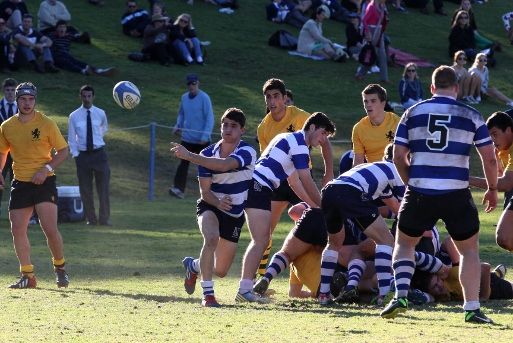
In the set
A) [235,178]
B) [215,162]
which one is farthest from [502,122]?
[215,162]

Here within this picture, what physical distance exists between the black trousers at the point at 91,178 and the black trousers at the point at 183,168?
8.61 ft

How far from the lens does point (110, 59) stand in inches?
1006

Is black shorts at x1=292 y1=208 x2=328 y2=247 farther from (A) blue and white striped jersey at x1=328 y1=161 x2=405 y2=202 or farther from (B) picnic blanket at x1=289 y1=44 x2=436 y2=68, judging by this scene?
(B) picnic blanket at x1=289 y1=44 x2=436 y2=68

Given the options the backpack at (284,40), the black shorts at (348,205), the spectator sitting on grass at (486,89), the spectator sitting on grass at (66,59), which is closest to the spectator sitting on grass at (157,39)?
the spectator sitting on grass at (66,59)

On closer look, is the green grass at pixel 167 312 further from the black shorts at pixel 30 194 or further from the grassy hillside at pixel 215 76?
the grassy hillside at pixel 215 76

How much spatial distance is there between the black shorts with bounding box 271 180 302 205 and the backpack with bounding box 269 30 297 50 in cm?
1948

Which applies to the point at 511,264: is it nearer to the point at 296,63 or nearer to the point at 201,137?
the point at 201,137

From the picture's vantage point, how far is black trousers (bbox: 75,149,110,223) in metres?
15.1

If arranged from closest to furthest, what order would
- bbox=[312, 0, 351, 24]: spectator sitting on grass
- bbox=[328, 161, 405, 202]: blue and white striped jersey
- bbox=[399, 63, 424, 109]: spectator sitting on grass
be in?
bbox=[328, 161, 405, 202]: blue and white striped jersey
bbox=[399, 63, 424, 109]: spectator sitting on grass
bbox=[312, 0, 351, 24]: spectator sitting on grass

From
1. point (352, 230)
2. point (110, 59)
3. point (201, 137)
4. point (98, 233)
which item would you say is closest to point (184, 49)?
point (110, 59)

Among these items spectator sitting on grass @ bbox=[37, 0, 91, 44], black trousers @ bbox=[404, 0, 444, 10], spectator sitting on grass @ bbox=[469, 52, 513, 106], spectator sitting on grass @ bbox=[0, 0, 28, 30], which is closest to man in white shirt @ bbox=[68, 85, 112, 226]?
spectator sitting on grass @ bbox=[37, 0, 91, 44]

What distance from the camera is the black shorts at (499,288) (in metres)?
8.08

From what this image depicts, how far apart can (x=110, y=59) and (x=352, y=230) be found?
59.2ft

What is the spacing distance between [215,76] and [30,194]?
54.4 feet
